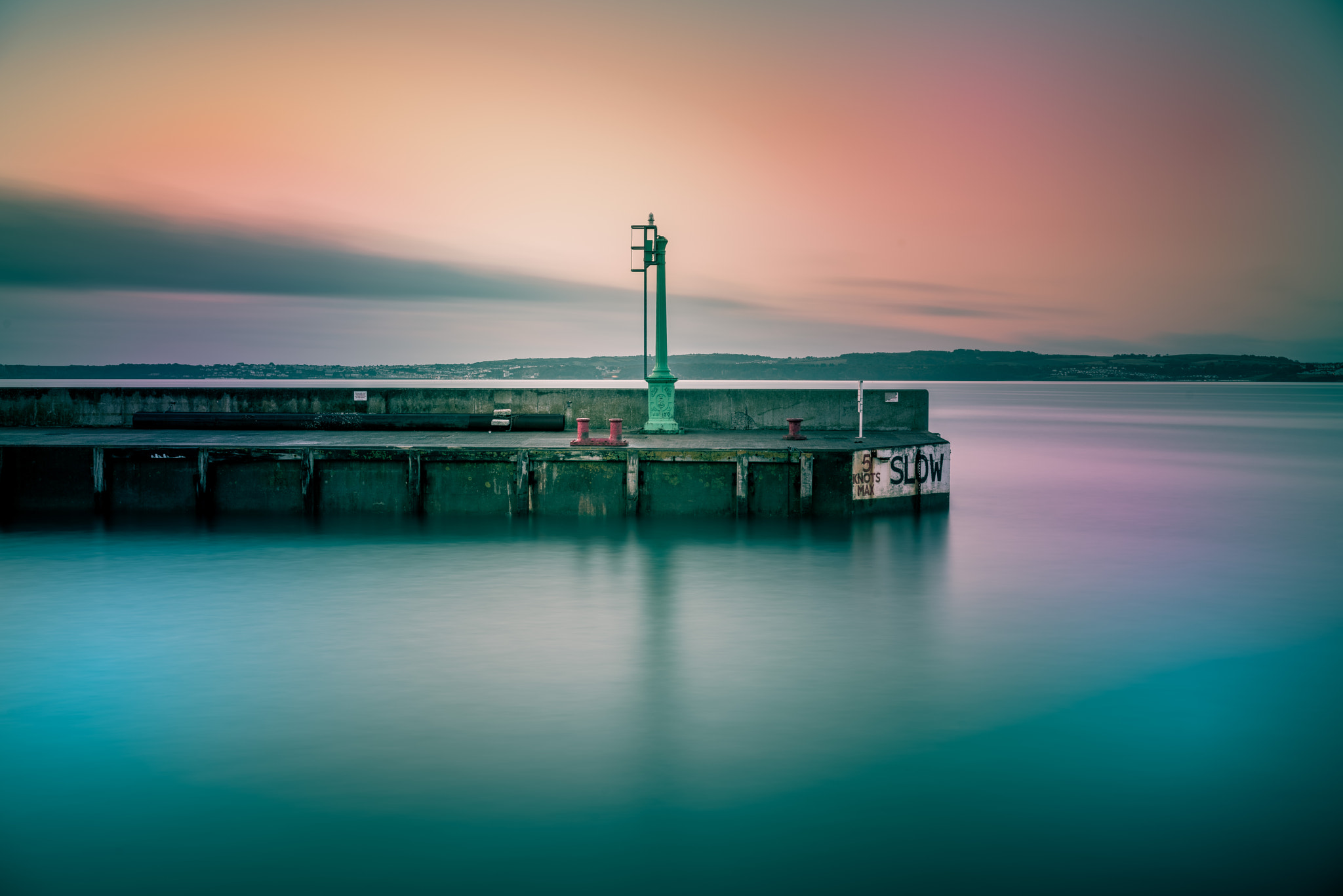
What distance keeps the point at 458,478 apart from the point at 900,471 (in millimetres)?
8021

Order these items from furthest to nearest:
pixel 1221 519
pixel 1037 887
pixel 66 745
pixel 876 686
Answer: pixel 1221 519, pixel 876 686, pixel 66 745, pixel 1037 887

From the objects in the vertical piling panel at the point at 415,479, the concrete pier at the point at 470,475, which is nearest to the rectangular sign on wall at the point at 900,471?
the concrete pier at the point at 470,475

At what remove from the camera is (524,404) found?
2216cm

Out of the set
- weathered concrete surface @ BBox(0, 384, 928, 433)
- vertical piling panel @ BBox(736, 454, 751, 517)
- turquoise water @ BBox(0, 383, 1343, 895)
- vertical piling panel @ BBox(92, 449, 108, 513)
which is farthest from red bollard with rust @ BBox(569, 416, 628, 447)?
vertical piling panel @ BBox(92, 449, 108, 513)

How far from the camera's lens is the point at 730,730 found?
8.04 meters

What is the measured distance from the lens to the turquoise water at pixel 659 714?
5.89 meters

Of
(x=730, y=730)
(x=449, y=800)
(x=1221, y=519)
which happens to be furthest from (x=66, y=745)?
(x=1221, y=519)

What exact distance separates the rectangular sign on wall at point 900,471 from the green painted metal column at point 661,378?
422 cm

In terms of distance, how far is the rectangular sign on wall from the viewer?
59.4 feet

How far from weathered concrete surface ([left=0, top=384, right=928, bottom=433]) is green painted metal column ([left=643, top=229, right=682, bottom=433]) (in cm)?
124

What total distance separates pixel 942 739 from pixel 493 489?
11.6 meters

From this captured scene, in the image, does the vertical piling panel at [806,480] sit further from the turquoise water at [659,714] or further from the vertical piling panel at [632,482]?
the vertical piling panel at [632,482]

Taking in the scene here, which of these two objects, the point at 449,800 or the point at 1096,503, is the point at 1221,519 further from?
the point at 449,800

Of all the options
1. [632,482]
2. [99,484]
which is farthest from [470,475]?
[99,484]
